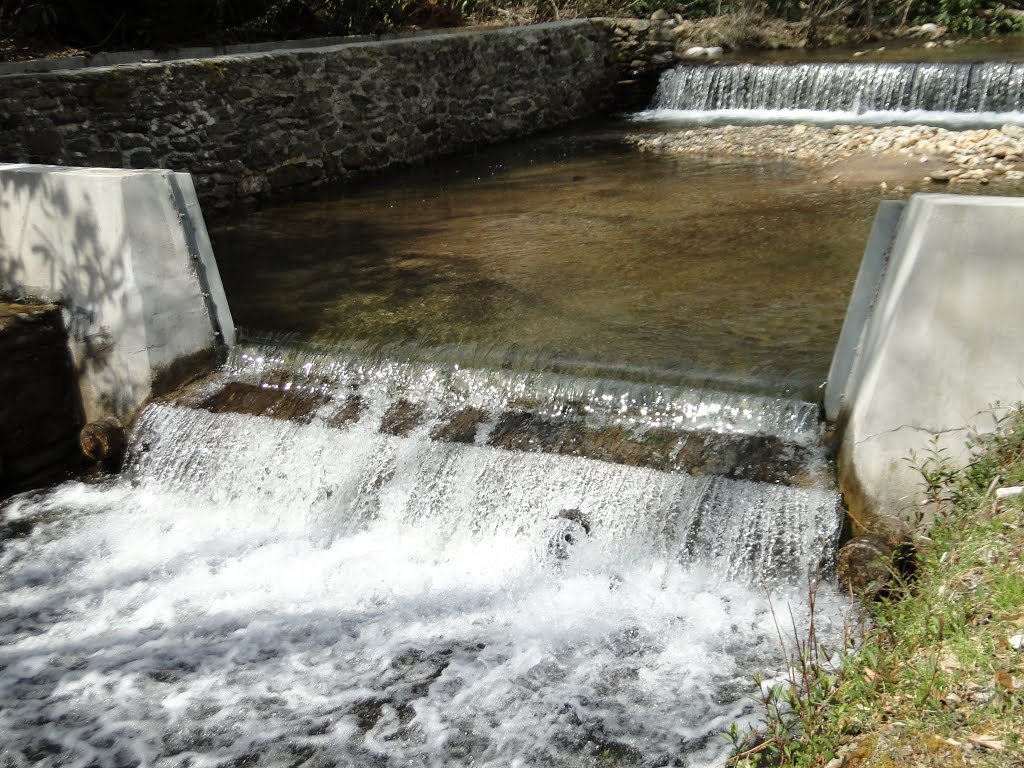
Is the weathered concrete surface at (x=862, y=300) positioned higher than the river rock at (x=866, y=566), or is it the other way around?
the weathered concrete surface at (x=862, y=300)

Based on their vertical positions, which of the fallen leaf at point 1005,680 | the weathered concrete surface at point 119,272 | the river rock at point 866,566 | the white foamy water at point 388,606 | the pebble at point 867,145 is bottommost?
the white foamy water at point 388,606

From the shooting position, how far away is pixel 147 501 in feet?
16.2

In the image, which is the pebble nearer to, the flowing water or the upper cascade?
the upper cascade

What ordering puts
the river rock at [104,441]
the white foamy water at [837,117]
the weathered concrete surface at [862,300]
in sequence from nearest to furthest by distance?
1. the weathered concrete surface at [862,300]
2. the river rock at [104,441]
3. the white foamy water at [837,117]

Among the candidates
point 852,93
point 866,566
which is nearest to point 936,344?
point 866,566

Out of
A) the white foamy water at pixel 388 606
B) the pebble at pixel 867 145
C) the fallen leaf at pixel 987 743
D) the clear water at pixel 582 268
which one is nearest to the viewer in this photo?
the fallen leaf at pixel 987 743

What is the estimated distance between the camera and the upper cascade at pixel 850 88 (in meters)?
10.2

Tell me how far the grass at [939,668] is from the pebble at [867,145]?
514 cm

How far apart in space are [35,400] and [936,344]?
4568 millimetres

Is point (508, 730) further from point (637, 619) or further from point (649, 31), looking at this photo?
point (649, 31)

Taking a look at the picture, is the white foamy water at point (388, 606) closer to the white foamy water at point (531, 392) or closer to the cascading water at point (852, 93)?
the white foamy water at point (531, 392)

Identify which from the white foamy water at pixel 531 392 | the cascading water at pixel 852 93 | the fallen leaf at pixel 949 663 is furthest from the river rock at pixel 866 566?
the cascading water at pixel 852 93

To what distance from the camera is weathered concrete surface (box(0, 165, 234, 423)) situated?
5.01m

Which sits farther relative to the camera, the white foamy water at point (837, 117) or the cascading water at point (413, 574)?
the white foamy water at point (837, 117)
